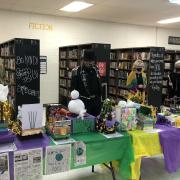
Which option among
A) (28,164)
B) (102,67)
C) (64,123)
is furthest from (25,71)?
(28,164)

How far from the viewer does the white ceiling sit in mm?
5621

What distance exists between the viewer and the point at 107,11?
6.62 metres

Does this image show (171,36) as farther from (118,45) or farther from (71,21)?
Answer: (71,21)

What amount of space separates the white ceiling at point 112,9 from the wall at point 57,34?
280 millimetres

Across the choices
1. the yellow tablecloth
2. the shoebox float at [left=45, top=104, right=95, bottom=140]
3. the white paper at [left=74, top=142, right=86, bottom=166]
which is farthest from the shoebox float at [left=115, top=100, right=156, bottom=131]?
the white paper at [left=74, top=142, right=86, bottom=166]

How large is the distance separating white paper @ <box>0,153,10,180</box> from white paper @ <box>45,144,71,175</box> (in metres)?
0.31

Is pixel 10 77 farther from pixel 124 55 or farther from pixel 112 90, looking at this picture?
pixel 124 55

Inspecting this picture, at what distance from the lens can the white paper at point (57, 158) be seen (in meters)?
2.00

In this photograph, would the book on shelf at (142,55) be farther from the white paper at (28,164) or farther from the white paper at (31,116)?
the white paper at (28,164)

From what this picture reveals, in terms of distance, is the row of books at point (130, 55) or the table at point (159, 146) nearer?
the table at point (159, 146)

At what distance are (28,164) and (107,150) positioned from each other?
0.73m

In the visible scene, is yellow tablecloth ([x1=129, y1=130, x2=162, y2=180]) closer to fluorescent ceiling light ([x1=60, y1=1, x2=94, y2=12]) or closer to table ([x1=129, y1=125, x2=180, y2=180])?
table ([x1=129, y1=125, x2=180, y2=180])

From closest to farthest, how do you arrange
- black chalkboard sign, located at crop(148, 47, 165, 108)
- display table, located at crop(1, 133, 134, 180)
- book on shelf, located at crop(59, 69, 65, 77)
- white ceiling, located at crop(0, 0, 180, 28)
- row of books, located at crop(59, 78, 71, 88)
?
display table, located at crop(1, 133, 134, 180), white ceiling, located at crop(0, 0, 180, 28), black chalkboard sign, located at crop(148, 47, 165, 108), row of books, located at crop(59, 78, 71, 88), book on shelf, located at crop(59, 69, 65, 77)

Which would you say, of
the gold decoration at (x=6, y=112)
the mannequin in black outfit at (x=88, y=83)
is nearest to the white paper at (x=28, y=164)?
the gold decoration at (x=6, y=112)
